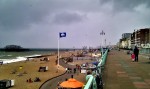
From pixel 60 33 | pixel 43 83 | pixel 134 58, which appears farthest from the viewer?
pixel 60 33

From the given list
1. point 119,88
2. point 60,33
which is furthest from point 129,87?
point 60,33

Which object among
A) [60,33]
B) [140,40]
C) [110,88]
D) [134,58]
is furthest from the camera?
[140,40]

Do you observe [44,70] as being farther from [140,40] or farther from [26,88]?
[140,40]

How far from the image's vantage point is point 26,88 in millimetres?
31594

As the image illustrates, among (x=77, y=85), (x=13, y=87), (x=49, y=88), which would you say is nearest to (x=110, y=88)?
(x=77, y=85)

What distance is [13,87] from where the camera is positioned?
32469mm

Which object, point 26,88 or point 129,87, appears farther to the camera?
point 26,88

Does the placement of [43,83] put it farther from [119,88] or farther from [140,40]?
[140,40]

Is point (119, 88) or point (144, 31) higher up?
point (144, 31)

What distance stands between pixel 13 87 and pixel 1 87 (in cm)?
193

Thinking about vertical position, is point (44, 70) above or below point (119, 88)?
below

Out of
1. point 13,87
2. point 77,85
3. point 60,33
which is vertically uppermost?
point 60,33

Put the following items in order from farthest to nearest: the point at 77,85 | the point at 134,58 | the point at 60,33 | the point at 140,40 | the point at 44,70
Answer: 1. the point at 140,40
2. the point at 44,70
3. the point at 60,33
4. the point at 134,58
5. the point at 77,85

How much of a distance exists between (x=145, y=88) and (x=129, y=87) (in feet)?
1.93
